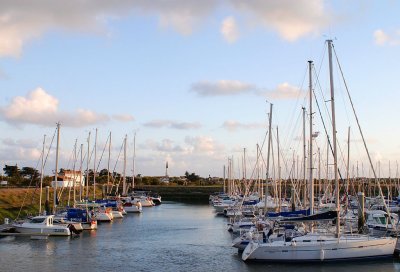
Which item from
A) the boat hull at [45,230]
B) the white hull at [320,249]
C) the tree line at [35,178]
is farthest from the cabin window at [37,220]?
the tree line at [35,178]

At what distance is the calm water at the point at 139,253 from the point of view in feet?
115

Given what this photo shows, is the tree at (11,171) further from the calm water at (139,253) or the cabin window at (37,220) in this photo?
the cabin window at (37,220)

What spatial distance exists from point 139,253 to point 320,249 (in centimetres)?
1501

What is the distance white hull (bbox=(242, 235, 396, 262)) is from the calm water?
61 centimetres

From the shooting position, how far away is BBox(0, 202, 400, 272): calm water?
3497 centimetres

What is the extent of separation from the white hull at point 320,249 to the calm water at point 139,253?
2.01 ft

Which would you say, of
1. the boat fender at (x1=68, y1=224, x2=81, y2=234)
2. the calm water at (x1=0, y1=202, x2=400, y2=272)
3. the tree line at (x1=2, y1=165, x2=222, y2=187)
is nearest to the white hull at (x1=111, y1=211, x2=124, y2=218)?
the calm water at (x1=0, y1=202, x2=400, y2=272)

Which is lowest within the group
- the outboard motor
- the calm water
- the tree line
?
the calm water

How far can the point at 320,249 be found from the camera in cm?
3547

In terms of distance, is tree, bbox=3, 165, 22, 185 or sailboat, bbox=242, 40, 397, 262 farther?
tree, bbox=3, 165, 22, 185

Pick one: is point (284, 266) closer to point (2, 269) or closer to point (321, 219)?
point (321, 219)

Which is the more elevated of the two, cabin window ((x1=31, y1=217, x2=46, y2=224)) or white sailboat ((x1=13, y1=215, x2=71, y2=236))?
cabin window ((x1=31, y1=217, x2=46, y2=224))

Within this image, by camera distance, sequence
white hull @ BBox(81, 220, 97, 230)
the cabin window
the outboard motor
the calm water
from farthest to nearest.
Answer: white hull @ BBox(81, 220, 97, 230) → the outboard motor → the cabin window → the calm water

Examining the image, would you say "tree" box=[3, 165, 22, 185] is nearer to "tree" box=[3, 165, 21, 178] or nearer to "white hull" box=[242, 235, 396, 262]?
"tree" box=[3, 165, 21, 178]
